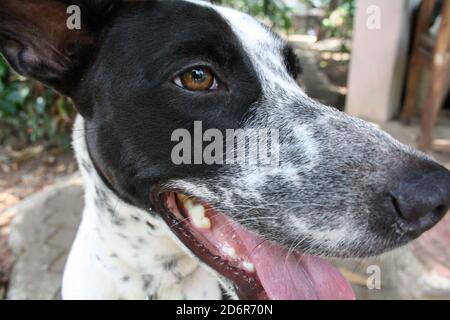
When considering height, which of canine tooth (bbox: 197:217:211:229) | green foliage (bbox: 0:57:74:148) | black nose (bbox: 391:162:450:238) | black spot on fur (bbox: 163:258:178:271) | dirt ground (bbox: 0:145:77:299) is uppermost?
black nose (bbox: 391:162:450:238)

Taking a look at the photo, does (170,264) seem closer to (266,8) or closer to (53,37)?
(53,37)

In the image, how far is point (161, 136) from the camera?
1.68 metres

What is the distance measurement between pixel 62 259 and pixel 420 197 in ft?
8.96

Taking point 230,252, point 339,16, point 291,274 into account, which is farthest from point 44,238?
point 339,16

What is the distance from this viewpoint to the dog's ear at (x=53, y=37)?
177 cm

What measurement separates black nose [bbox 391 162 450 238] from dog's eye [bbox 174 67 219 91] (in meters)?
0.69

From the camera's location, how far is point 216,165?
1667 mm

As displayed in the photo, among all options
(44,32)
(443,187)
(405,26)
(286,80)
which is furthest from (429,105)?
(44,32)

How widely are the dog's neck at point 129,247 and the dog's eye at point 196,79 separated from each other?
20.3 inches

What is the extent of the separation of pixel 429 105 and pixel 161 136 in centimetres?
332

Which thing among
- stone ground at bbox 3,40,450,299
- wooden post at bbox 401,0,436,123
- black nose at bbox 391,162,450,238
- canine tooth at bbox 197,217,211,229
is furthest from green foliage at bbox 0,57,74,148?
black nose at bbox 391,162,450,238


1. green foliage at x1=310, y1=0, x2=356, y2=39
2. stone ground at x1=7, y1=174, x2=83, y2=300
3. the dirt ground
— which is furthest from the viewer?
green foliage at x1=310, y1=0, x2=356, y2=39

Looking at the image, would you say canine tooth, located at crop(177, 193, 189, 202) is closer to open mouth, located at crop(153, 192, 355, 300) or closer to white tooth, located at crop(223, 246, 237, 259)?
open mouth, located at crop(153, 192, 355, 300)

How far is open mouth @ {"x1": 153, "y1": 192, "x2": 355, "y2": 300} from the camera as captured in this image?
1675 mm
